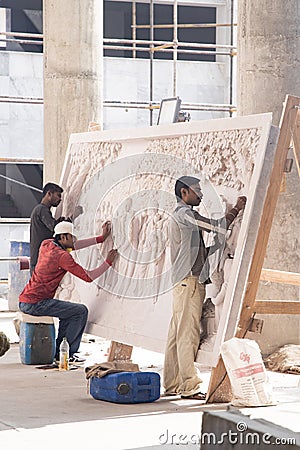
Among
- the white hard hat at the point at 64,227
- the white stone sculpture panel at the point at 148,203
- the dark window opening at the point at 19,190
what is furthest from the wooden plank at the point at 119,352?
the dark window opening at the point at 19,190

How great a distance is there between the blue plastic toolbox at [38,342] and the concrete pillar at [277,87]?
222 centimetres

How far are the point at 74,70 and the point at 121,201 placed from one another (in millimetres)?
4072

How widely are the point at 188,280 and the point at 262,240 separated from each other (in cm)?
82

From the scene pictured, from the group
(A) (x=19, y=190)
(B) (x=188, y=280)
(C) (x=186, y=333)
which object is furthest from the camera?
(A) (x=19, y=190)

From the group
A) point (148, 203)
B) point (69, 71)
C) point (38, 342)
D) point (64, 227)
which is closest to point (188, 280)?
point (148, 203)

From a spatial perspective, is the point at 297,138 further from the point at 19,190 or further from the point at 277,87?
the point at 19,190

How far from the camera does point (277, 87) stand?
39.8 ft

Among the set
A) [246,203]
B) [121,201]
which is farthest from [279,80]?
[246,203]

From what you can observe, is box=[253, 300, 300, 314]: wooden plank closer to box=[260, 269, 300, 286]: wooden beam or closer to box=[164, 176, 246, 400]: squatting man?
box=[260, 269, 300, 286]: wooden beam

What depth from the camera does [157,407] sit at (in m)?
9.55

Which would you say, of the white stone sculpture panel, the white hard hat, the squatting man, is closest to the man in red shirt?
the white hard hat

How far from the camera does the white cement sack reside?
9.05 meters

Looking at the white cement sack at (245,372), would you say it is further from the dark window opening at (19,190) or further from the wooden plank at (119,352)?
the dark window opening at (19,190)

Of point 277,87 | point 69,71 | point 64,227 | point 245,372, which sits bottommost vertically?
point 245,372
